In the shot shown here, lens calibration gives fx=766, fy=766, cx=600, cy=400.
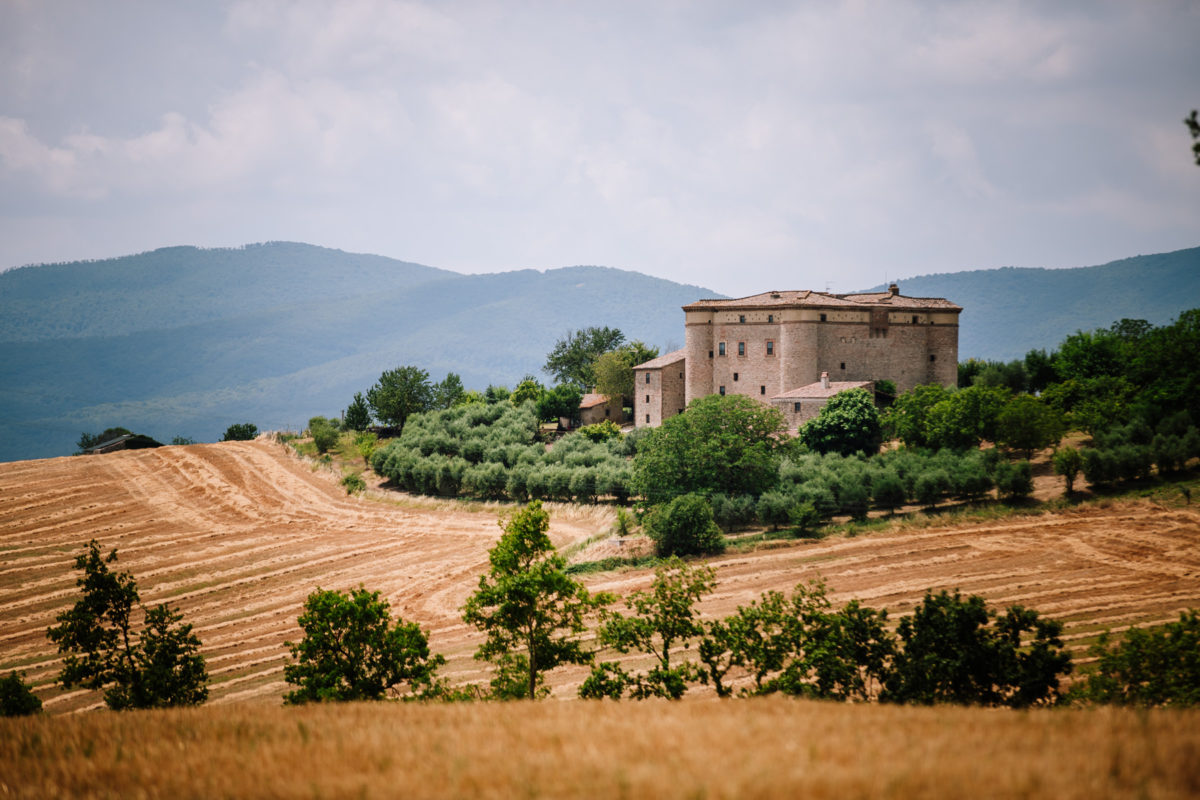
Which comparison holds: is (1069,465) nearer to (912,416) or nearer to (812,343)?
(912,416)

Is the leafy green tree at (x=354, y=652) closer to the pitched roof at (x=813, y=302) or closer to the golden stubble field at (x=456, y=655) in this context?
the golden stubble field at (x=456, y=655)

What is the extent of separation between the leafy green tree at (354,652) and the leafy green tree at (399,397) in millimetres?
69826

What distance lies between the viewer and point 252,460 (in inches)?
3002

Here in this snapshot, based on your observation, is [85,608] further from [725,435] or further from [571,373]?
[571,373]

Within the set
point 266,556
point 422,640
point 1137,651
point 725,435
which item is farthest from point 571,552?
point 1137,651

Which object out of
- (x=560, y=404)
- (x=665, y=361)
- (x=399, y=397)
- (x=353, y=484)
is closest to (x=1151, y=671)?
(x=665, y=361)

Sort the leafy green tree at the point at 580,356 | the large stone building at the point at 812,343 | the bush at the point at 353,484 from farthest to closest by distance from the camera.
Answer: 1. the leafy green tree at the point at 580,356
2. the bush at the point at 353,484
3. the large stone building at the point at 812,343

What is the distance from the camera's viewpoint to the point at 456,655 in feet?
106

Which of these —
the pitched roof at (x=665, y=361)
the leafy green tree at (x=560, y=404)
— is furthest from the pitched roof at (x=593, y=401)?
the pitched roof at (x=665, y=361)

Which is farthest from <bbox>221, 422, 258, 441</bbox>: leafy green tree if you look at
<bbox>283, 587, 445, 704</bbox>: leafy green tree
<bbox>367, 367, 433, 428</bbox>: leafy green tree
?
<bbox>283, 587, 445, 704</bbox>: leafy green tree

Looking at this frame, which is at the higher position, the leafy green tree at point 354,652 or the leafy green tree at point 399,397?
the leafy green tree at point 399,397

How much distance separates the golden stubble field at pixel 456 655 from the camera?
9031 mm

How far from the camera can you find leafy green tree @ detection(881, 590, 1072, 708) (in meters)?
17.5

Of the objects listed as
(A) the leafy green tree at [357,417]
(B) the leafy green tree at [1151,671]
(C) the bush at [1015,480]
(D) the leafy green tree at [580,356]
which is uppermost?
(D) the leafy green tree at [580,356]
